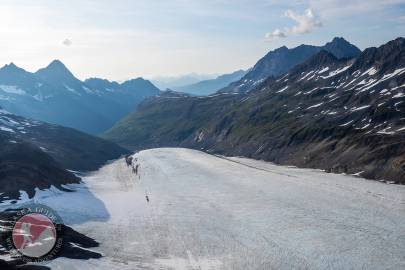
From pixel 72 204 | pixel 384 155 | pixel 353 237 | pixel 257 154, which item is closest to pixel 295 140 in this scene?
pixel 257 154

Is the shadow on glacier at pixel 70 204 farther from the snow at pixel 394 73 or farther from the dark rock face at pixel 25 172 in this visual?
the snow at pixel 394 73

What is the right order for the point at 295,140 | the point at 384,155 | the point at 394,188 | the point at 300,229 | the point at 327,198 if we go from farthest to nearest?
the point at 295,140 < the point at 384,155 < the point at 394,188 < the point at 327,198 < the point at 300,229

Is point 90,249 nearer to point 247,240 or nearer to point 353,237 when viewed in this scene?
point 247,240

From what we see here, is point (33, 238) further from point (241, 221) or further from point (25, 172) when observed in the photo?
point (25, 172)

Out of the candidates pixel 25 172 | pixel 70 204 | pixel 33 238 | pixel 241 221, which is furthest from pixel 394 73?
pixel 33 238

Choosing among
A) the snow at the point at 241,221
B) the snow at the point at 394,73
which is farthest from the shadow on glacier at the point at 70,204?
the snow at the point at 394,73
